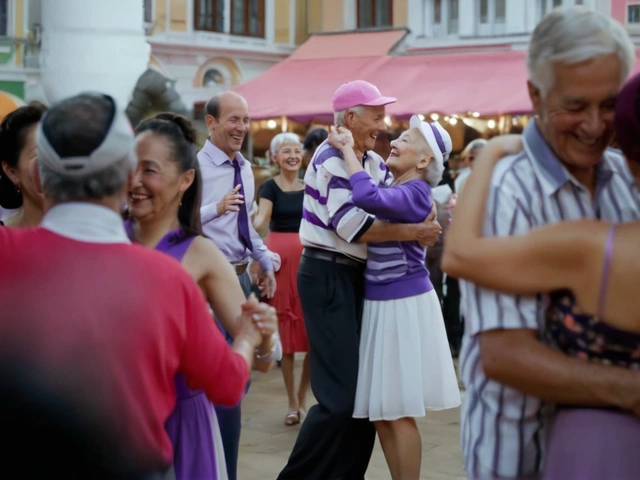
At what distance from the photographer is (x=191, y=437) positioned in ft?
9.51

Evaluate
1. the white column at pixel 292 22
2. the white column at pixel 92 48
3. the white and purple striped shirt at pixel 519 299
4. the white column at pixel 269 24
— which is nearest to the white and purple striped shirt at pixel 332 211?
the white and purple striped shirt at pixel 519 299

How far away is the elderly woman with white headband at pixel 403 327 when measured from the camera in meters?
4.50

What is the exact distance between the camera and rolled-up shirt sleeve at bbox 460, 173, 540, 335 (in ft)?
6.57

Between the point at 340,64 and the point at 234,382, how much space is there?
17924 mm

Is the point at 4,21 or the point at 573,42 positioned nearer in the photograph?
the point at 573,42

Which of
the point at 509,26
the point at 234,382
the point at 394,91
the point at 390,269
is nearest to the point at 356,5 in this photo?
the point at 509,26

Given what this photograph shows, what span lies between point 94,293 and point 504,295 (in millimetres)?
812

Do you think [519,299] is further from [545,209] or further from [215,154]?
[215,154]

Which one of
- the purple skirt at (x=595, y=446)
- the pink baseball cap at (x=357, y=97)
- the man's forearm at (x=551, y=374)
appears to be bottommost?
the purple skirt at (x=595, y=446)

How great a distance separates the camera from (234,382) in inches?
88.3

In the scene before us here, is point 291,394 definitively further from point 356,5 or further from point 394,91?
point 356,5

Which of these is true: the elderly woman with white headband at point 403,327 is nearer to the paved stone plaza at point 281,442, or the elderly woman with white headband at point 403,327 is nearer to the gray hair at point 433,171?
the gray hair at point 433,171

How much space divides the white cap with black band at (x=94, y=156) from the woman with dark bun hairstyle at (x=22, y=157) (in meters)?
1.49

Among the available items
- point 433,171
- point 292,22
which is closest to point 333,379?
point 433,171
